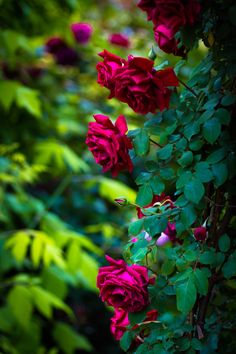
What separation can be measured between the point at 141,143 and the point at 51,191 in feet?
8.32

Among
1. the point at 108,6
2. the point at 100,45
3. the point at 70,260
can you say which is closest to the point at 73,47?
the point at 100,45

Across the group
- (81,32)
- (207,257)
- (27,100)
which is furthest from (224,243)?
(81,32)

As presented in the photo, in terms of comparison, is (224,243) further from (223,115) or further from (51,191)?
(51,191)

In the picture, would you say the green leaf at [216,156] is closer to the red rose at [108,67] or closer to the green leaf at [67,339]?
the red rose at [108,67]

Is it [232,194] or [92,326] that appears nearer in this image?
[232,194]

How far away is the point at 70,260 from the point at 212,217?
57.4 inches

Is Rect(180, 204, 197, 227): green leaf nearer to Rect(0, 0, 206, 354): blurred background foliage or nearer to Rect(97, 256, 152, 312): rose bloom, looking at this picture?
Rect(97, 256, 152, 312): rose bloom

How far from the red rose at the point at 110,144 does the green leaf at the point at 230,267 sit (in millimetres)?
261

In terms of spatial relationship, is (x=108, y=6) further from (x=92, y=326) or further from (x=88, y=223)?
(x=92, y=326)

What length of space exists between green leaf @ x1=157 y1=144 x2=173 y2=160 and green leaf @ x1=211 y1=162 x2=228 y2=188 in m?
0.11

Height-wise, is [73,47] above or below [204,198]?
below

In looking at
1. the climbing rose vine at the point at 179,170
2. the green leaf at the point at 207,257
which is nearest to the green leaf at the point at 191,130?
the climbing rose vine at the point at 179,170

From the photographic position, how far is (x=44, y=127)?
3.34 meters

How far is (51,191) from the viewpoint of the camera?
3.61 metres
